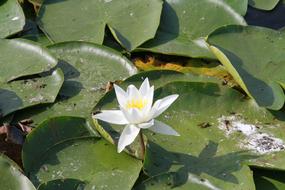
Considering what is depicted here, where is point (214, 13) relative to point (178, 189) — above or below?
above

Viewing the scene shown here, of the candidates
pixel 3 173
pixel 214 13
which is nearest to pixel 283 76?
pixel 214 13

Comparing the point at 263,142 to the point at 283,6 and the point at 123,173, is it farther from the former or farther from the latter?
the point at 283,6

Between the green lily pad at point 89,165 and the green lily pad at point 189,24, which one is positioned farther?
the green lily pad at point 189,24

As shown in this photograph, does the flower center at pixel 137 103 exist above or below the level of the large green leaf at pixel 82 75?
above

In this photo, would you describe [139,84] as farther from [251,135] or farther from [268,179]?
[268,179]

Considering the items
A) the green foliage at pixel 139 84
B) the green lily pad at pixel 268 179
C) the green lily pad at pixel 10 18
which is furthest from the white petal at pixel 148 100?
the green lily pad at pixel 10 18

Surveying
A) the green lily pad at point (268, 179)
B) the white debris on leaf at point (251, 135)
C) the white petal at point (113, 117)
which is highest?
the white petal at point (113, 117)

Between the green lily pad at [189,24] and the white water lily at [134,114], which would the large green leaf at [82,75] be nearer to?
the green lily pad at [189,24]
